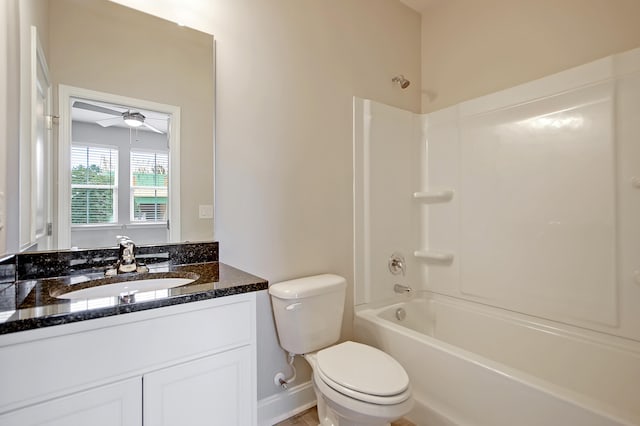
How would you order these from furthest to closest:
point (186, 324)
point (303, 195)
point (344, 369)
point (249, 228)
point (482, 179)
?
point (482, 179) → point (303, 195) → point (249, 228) → point (344, 369) → point (186, 324)

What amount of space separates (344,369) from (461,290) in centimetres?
120

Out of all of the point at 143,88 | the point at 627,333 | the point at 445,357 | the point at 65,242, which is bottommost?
the point at 445,357

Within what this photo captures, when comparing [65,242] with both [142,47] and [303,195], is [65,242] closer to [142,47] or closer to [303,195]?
[142,47]

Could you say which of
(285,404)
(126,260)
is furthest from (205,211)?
(285,404)

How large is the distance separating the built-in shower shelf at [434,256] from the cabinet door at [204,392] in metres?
1.61

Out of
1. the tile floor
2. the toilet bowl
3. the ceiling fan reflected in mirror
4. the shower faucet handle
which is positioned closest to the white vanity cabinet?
the toilet bowl

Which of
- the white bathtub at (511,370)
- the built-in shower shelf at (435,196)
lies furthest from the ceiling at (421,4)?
the white bathtub at (511,370)

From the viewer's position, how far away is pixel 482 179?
6.66 ft

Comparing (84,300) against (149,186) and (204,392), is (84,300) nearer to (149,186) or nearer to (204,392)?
(204,392)

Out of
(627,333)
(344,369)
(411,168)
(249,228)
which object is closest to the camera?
(344,369)

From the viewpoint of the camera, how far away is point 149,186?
1.40 meters

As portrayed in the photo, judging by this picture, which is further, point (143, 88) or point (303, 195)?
point (303, 195)

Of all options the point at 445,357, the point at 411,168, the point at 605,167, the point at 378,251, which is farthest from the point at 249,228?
the point at 605,167

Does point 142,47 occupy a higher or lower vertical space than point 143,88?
higher
